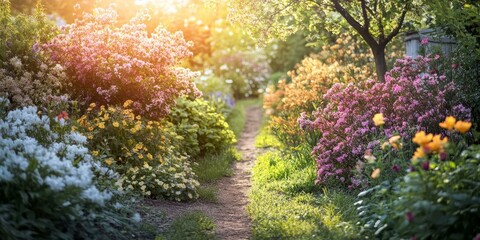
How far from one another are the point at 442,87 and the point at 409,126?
0.97 m

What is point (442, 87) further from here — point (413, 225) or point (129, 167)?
point (129, 167)

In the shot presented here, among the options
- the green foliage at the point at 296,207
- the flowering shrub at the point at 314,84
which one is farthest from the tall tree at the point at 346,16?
the green foliage at the point at 296,207

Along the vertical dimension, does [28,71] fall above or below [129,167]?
above

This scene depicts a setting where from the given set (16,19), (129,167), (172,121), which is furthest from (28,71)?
(172,121)

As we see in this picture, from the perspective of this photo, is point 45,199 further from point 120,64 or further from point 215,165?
point 215,165

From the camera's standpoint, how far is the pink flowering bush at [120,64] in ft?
26.6

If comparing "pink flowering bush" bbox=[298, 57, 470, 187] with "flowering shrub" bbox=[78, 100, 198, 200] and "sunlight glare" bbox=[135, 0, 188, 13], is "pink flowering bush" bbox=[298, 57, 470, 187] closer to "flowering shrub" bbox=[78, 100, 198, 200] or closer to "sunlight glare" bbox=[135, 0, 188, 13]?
"flowering shrub" bbox=[78, 100, 198, 200]

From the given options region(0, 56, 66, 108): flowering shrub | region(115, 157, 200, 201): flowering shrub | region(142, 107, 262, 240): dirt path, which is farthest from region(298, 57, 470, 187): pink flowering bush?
region(0, 56, 66, 108): flowering shrub

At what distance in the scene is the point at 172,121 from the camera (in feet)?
33.0

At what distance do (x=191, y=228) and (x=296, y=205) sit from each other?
4.71 feet

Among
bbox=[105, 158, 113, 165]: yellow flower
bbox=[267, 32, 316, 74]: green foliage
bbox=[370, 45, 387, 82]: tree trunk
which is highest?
bbox=[267, 32, 316, 74]: green foliage

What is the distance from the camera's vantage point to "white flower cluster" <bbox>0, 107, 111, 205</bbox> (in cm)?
467

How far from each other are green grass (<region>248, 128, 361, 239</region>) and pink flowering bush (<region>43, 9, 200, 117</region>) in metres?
1.75

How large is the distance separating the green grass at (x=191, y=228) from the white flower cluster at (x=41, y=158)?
0.81 meters
